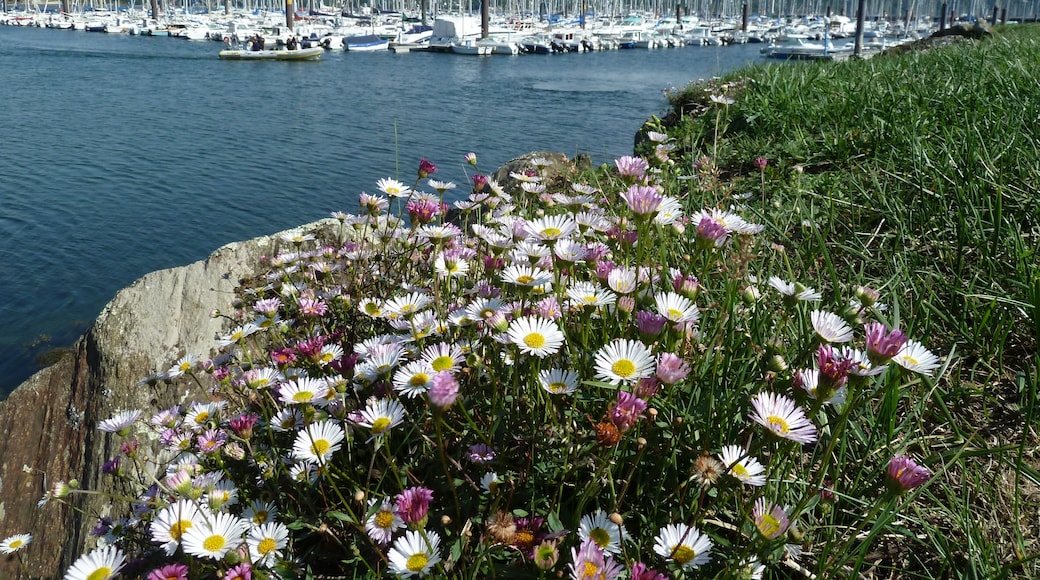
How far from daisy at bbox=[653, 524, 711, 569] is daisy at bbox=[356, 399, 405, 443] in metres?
0.55

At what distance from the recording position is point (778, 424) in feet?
4.01

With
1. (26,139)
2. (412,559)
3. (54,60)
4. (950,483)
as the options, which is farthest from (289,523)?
(54,60)

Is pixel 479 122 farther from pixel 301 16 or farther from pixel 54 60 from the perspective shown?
pixel 301 16

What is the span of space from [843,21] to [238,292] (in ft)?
267

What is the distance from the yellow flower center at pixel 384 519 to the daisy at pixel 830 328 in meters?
0.90

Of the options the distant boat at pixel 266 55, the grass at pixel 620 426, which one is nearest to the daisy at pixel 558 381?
the grass at pixel 620 426

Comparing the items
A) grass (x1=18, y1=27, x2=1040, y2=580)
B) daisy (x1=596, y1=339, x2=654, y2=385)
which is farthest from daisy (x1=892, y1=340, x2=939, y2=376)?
daisy (x1=596, y1=339, x2=654, y2=385)

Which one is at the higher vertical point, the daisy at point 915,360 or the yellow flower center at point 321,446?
the daisy at point 915,360

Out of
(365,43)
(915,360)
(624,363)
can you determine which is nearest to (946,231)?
(915,360)

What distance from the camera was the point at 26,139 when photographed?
14.0m

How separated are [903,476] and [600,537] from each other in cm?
51

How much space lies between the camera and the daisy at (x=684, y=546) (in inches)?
46.4

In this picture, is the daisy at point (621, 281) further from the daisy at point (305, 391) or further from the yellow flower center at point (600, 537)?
→ the daisy at point (305, 391)

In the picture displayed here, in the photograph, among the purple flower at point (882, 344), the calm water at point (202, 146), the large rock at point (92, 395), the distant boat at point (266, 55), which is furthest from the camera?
the distant boat at point (266, 55)
